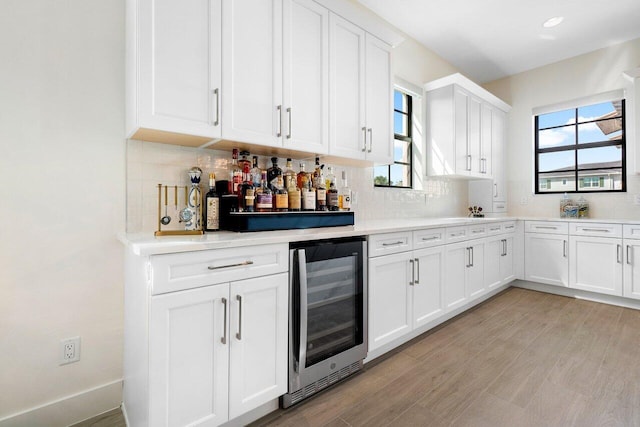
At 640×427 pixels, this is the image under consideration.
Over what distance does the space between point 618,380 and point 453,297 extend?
113 cm

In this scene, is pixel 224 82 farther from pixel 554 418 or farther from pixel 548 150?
pixel 548 150

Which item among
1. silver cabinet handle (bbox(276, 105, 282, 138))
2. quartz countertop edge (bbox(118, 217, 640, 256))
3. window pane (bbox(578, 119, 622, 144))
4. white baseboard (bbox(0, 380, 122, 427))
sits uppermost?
Result: window pane (bbox(578, 119, 622, 144))

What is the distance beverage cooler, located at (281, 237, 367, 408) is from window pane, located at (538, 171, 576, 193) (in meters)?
3.77

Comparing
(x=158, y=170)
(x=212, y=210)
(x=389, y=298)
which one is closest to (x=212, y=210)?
(x=212, y=210)

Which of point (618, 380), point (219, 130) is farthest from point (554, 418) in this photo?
point (219, 130)

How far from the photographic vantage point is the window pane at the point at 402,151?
3597 mm

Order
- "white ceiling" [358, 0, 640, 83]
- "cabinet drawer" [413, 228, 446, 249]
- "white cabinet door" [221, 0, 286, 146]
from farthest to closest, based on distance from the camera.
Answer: "white ceiling" [358, 0, 640, 83], "cabinet drawer" [413, 228, 446, 249], "white cabinet door" [221, 0, 286, 146]

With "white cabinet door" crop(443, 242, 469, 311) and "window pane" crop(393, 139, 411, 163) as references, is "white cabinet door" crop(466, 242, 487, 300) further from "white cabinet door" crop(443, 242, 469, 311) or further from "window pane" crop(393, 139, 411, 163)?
"window pane" crop(393, 139, 411, 163)

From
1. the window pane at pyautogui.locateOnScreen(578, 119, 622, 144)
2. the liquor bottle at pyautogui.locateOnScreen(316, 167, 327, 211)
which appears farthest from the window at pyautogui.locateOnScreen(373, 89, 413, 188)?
the window pane at pyautogui.locateOnScreen(578, 119, 622, 144)

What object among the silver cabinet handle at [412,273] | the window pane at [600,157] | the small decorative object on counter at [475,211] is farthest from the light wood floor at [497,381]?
the window pane at [600,157]

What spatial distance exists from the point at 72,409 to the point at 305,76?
2268 mm

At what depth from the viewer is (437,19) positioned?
3229 millimetres

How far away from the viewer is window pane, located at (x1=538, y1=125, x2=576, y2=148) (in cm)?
419

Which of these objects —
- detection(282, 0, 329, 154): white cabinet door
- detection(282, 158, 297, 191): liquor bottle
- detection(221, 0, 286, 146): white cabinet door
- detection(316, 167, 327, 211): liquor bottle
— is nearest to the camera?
detection(221, 0, 286, 146): white cabinet door
